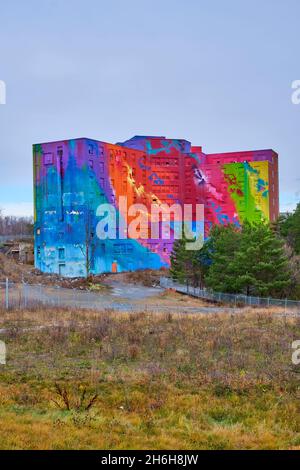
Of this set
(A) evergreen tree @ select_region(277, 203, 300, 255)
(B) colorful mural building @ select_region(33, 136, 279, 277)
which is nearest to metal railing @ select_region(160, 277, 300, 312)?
(A) evergreen tree @ select_region(277, 203, 300, 255)

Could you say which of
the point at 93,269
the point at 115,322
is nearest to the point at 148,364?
the point at 115,322

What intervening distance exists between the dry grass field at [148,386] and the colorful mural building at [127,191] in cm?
4019

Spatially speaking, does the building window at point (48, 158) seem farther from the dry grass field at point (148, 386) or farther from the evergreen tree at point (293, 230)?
the dry grass field at point (148, 386)

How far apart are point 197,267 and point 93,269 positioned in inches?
722

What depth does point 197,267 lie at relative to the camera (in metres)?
46.2

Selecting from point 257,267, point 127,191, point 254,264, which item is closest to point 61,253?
point 127,191

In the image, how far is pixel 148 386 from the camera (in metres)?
10.4

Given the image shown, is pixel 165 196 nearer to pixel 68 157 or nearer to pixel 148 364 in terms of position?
pixel 68 157

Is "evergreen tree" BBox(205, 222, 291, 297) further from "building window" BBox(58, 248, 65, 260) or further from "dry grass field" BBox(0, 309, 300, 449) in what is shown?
"building window" BBox(58, 248, 65, 260)

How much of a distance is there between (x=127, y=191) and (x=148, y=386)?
56394 mm

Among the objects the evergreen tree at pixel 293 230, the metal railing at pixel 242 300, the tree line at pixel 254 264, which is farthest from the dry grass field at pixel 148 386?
the evergreen tree at pixel 293 230

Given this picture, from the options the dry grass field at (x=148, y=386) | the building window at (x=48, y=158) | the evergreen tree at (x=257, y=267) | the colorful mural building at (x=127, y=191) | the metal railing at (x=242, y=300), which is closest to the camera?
the dry grass field at (x=148, y=386)

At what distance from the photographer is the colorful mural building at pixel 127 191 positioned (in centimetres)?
5825

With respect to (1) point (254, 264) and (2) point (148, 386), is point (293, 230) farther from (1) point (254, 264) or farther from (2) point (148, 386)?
(2) point (148, 386)
